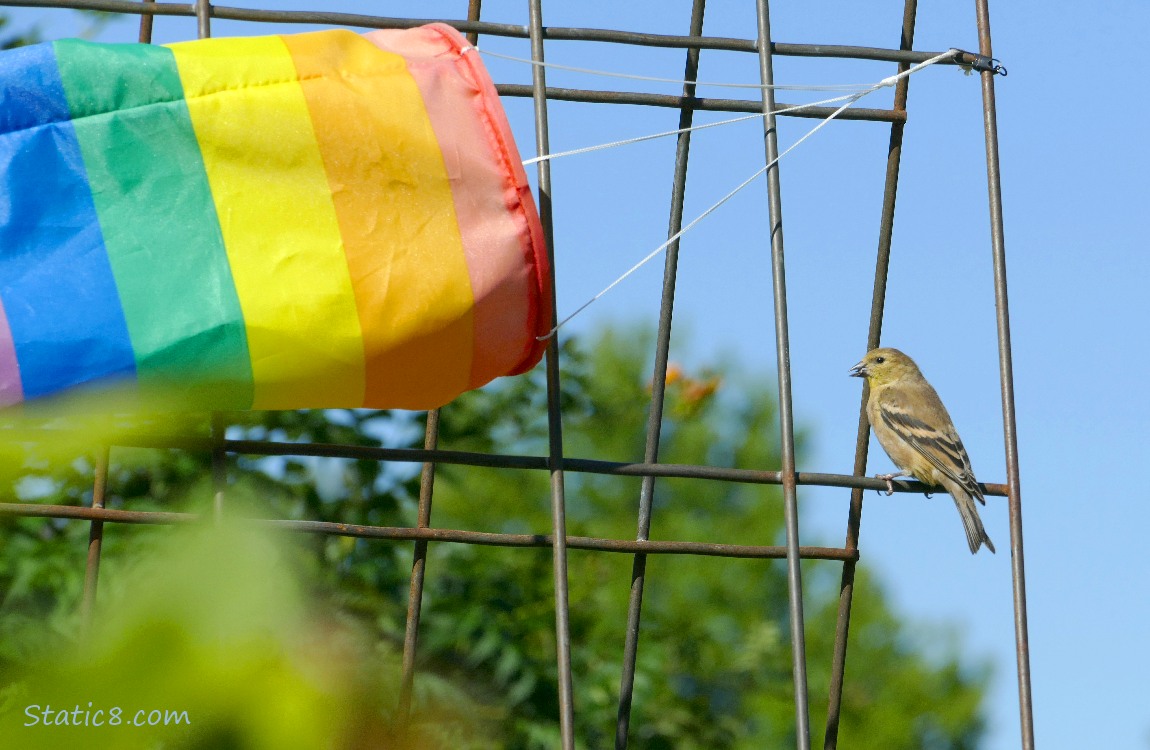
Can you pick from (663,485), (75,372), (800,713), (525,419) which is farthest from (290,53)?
(663,485)

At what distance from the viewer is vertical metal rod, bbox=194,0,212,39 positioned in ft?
11.3

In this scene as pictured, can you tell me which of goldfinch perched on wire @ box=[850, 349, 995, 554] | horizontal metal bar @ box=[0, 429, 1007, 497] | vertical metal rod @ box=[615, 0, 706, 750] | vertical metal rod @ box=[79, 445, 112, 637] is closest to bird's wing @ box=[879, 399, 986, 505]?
goldfinch perched on wire @ box=[850, 349, 995, 554]

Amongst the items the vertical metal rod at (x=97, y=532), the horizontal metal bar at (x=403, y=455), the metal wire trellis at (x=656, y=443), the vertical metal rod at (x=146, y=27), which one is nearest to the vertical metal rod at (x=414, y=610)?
the metal wire trellis at (x=656, y=443)

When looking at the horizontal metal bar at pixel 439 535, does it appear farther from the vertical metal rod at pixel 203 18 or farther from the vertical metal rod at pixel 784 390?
the vertical metal rod at pixel 203 18

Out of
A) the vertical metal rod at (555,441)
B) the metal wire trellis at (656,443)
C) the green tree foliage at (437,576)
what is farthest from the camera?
the green tree foliage at (437,576)

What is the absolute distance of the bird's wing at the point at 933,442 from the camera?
5.59m

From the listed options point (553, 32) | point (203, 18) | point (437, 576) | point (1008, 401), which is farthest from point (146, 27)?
point (437, 576)

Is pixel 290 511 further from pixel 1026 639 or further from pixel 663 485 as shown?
pixel 663 485

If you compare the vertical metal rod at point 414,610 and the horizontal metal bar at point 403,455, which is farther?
the vertical metal rod at point 414,610

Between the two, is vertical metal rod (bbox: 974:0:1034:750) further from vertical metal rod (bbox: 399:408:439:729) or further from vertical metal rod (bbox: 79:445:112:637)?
vertical metal rod (bbox: 79:445:112:637)

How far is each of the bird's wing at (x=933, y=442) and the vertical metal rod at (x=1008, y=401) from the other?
1797 millimetres

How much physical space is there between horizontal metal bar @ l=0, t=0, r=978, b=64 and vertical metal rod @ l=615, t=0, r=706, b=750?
101 millimetres

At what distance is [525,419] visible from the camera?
655 centimetres

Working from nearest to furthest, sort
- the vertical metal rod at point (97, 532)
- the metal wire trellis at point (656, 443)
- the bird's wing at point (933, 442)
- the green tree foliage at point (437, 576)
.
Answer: the metal wire trellis at point (656, 443) < the vertical metal rod at point (97, 532) < the green tree foliage at point (437, 576) < the bird's wing at point (933, 442)
